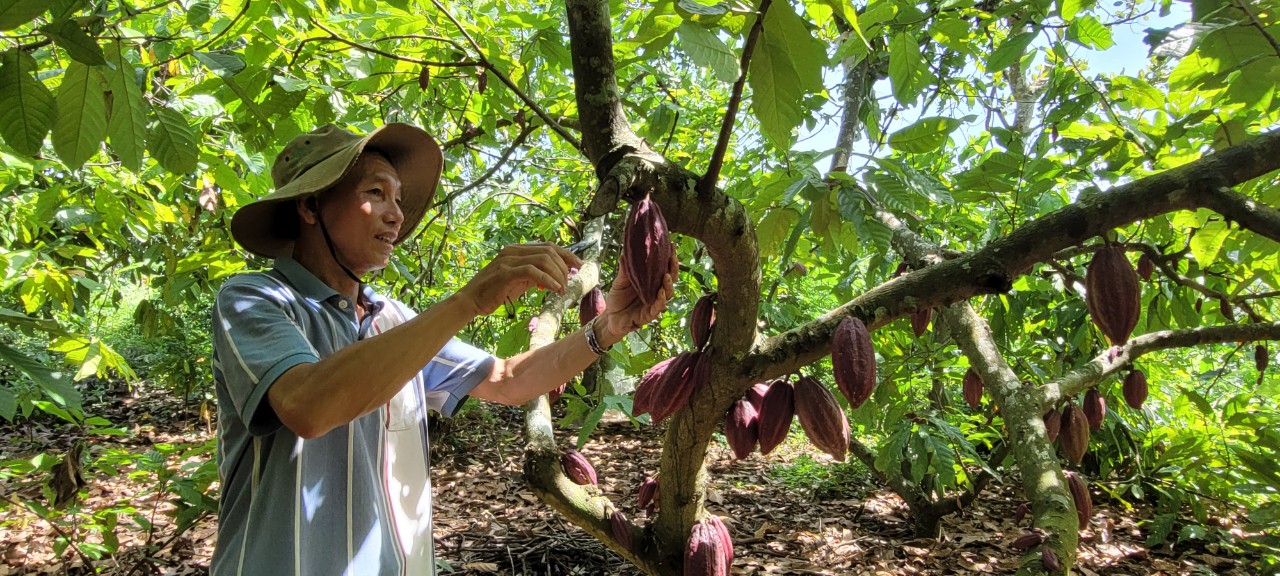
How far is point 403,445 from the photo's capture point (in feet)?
4.53

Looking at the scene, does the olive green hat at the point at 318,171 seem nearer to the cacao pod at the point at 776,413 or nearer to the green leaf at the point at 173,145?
the green leaf at the point at 173,145

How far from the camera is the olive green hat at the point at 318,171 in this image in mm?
1265

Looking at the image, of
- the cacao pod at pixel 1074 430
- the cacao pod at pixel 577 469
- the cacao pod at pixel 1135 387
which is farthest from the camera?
the cacao pod at pixel 1135 387

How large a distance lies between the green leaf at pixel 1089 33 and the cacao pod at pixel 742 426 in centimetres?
152

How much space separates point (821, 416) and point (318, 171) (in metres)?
Answer: 1.00

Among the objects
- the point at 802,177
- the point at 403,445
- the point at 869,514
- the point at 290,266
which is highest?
the point at 802,177

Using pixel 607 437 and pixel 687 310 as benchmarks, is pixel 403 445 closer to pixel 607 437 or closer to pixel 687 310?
pixel 687 310

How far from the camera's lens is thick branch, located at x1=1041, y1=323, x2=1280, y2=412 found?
1.70 meters

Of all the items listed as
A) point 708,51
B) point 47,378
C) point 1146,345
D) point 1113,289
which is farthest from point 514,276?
point 1146,345

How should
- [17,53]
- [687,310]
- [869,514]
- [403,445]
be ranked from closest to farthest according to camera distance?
[17,53]
[403,445]
[687,310]
[869,514]

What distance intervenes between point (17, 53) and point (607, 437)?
14.2 ft

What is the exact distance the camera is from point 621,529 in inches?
69.4

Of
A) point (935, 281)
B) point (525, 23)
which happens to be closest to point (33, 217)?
point (525, 23)

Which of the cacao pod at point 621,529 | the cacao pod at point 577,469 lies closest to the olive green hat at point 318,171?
the cacao pod at point 577,469
